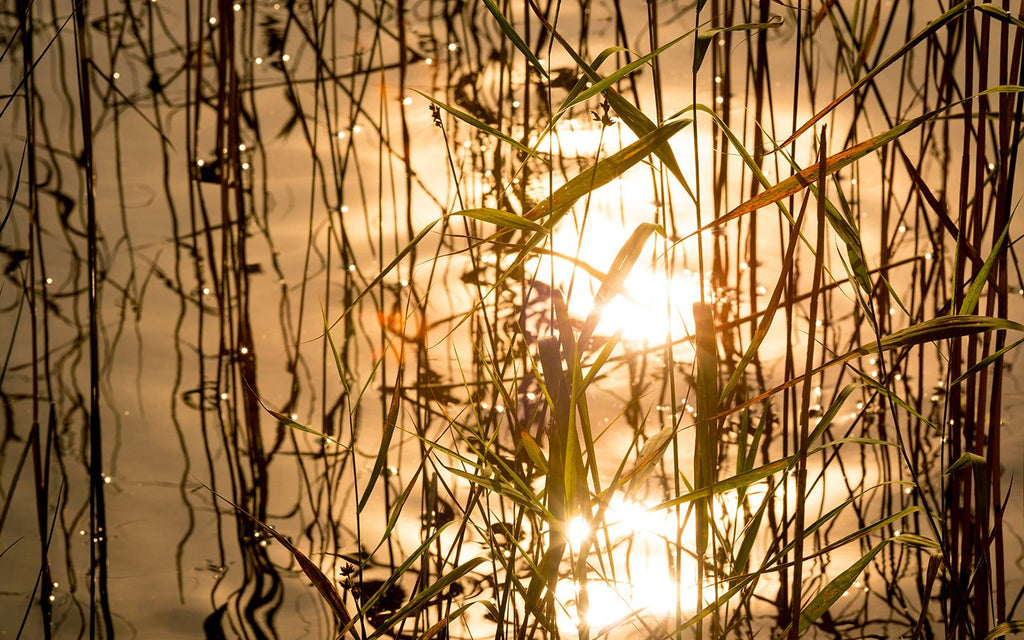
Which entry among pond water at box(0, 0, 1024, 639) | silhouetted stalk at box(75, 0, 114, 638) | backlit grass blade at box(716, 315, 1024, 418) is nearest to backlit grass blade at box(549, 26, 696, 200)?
pond water at box(0, 0, 1024, 639)

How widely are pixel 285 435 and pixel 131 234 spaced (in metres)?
0.60

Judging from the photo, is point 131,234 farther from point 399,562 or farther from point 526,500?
point 526,500

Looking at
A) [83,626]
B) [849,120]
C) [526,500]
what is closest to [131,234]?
[83,626]

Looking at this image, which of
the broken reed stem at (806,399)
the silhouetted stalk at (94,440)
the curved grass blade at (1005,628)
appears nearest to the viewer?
the broken reed stem at (806,399)

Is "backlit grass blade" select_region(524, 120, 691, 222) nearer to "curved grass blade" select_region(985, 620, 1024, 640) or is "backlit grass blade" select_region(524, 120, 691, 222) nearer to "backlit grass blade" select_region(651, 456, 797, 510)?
"backlit grass blade" select_region(651, 456, 797, 510)

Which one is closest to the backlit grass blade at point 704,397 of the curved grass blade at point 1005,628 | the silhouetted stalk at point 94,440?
the curved grass blade at point 1005,628

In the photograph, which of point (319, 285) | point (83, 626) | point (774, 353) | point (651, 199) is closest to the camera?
point (83, 626)

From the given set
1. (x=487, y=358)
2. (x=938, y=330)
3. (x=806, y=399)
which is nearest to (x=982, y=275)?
(x=938, y=330)

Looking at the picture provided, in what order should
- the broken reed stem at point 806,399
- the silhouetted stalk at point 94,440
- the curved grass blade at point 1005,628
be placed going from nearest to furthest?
the broken reed stem at point 806,399 < the curved grass blade at point 1005,628 < the silhouetted stalk at point 94,440

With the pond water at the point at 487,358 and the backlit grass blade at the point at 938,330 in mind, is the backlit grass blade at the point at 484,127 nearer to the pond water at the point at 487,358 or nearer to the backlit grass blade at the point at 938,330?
the pond water at the point at 487,358

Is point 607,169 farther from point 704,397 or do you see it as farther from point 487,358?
point 487,358

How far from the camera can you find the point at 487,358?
4.31 ft

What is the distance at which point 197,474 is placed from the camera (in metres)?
1.29

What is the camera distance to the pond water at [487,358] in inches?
28.5
